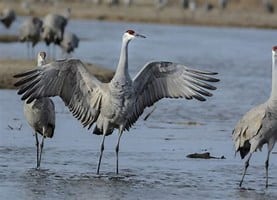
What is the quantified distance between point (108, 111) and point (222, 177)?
1.53 m

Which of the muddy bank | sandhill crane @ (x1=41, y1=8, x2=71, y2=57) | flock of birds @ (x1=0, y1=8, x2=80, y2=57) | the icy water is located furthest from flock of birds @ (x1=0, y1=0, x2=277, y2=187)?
sandhill crane @ (x1=41, y1=8, x2=71, y2=57)

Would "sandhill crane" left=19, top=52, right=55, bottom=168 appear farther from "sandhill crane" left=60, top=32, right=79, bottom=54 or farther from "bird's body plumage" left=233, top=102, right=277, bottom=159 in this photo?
"sandhill crane" left=60, top=32, right=79, bottom=54

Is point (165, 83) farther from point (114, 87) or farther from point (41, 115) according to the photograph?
point (41, 115)

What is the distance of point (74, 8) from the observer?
59.3 m

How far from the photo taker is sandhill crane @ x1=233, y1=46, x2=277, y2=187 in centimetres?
1162

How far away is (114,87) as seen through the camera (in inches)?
476

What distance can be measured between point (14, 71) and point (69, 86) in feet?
26.0

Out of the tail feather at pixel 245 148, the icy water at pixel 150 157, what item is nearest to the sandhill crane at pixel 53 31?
the icy water at pixel 150 157

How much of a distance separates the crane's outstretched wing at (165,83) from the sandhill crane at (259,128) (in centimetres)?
76

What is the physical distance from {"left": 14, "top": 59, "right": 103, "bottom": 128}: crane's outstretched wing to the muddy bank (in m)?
7.07

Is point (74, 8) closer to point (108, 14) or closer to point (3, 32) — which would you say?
point (108, 14)

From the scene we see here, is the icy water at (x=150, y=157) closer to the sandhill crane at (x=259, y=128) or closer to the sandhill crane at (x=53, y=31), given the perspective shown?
the sandhill crane at (x=259, y=128)

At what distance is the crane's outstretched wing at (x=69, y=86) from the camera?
1198 cm

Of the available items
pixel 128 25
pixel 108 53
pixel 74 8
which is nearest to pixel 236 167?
pixel 108 53
